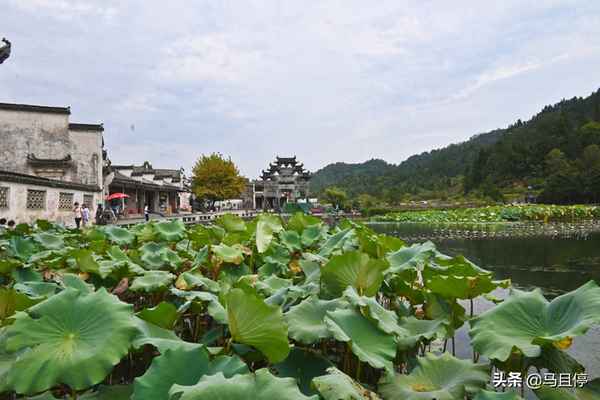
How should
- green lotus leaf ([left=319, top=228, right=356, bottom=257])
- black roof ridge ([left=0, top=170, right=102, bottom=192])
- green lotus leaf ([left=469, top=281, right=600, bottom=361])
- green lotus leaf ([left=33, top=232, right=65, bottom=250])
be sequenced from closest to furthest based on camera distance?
1. green lotus leaf ([left=469, top=281, right=600, bottom=361])
2. green lotus leaf ([left=319, top=228, right=356, bottom=257])
3. green lotus leaf ([left=33, top=232, right=65, bottom=250])
4. black roof ridge ([left=0, top=170, right=102, bottom=192])

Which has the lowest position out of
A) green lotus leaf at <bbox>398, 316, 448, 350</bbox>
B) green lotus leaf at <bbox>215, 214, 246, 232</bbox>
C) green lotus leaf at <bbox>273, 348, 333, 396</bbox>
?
green lotus leaf at <bbox>273, 348, 333, 396</bbox>

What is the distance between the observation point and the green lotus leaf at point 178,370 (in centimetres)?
106

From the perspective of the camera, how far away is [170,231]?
4.33m

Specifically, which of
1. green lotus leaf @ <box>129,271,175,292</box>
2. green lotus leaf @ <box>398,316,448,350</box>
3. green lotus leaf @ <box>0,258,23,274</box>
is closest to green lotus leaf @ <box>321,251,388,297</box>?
green lotus leaf @ <box>398,316,448,350</box>

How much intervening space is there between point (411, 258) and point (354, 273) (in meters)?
0.63

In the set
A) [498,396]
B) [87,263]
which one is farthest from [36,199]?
[498,396]

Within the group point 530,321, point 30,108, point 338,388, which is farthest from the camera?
point 30,108

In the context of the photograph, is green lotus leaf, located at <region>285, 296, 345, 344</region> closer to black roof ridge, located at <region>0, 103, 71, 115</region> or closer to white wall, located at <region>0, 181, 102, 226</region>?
white wall, located at <region>0, 181, 102, 226</region>

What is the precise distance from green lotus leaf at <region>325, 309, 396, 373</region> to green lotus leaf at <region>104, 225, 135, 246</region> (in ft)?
11.1

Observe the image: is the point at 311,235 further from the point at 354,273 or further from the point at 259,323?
the point at 259,323

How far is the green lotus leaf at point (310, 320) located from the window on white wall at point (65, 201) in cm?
1637

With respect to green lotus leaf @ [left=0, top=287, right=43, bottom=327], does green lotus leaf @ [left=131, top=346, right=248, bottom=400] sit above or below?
below

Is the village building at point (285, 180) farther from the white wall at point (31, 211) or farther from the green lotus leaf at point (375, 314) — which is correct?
the green lotus leaf at point (375, 314)

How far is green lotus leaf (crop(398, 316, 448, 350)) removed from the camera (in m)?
1.51
